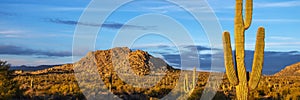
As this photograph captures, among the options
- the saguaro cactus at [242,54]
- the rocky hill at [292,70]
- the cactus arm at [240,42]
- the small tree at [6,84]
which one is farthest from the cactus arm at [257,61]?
the rocky hill at [292,70]

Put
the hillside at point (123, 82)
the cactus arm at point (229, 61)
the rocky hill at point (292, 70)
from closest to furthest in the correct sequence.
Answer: the cactus arm at point (229, 61), the hillside at point (123, 82), the rocky hill at point (292, 70)

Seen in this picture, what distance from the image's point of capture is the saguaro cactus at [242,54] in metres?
16.0

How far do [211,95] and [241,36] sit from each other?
1383 centimetres

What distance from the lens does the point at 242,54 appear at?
53.7ft

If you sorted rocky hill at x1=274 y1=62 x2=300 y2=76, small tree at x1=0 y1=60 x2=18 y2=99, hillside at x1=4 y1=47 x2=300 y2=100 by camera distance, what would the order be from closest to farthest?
small tree at x1=0 y1=60 x2=18 y2=99
hillside at x1=4 y1=47 x2=300 y2=100
rocky hill at x1=274 y1=62 x2=300 y2=76

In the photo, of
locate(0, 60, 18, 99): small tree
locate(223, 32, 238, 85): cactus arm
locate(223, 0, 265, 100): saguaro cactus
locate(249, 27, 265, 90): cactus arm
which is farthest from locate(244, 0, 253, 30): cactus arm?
locate(0, 60, 18, 99): small tree

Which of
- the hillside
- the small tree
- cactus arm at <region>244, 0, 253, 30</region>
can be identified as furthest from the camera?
the hillside

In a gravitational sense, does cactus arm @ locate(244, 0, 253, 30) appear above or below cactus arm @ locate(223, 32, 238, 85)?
above

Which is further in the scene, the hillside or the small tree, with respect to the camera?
the hillside

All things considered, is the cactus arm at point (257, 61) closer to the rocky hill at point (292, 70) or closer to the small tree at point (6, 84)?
the small tree at point (6, 84)

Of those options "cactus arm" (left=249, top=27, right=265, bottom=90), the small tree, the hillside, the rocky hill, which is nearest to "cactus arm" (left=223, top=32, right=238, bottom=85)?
"cactus arm" (left=249, top=27, right=265, bottom=90)

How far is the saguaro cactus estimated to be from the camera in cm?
1600

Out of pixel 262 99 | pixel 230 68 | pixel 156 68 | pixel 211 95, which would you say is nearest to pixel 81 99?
pixel 211 95

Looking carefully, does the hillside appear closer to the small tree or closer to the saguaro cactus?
the small tree
